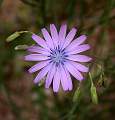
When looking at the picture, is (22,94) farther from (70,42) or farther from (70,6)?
(70,42)

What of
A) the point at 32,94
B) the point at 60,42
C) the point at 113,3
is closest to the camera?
the point at 60,42

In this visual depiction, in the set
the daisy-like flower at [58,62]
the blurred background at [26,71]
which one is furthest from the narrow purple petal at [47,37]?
the blurred background at [26,71]

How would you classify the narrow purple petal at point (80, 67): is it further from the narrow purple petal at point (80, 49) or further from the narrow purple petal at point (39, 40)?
the narrow purple petal at point (39, 40)

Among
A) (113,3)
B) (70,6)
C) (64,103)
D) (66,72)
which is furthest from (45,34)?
(64,103)

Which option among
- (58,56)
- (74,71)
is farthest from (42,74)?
(58,56)

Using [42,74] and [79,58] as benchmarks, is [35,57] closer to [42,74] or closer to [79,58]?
[42,74]

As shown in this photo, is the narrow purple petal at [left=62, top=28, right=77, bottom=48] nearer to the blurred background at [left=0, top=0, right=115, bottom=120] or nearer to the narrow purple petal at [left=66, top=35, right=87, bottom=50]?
the narrow purple petal at [left=66, top=35, right=87, bottom=50]

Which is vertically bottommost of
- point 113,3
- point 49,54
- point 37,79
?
point 37,79

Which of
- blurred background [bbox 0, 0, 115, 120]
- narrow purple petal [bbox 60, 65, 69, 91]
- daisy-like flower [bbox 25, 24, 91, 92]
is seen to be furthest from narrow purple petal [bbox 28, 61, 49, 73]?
blurred background [bbox 0, 0, 115, 120]
